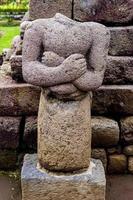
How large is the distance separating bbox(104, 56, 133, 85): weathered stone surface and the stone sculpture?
82 centimetres

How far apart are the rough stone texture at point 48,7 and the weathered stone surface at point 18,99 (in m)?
0.73

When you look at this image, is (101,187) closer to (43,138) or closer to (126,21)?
(43,138)

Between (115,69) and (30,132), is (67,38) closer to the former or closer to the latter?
(115,69)

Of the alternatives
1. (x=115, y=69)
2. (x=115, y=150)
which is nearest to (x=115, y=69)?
(x=115, y=69)

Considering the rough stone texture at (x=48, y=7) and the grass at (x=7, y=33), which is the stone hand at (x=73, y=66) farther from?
the grass at (x=7, y=33)

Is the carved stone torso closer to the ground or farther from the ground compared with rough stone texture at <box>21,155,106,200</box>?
farther from the ground

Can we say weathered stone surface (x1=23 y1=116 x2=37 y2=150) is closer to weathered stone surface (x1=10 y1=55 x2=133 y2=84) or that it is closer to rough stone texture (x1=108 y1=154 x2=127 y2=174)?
weathered stone surface (x1=10 y1=55 x2=133 y2=84)

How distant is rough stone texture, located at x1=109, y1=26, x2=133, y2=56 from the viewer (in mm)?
4699

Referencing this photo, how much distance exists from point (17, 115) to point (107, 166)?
1045 mm

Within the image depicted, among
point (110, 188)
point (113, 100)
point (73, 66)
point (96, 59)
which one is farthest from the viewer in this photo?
point (113, 100)

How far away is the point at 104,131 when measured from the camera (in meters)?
4.65

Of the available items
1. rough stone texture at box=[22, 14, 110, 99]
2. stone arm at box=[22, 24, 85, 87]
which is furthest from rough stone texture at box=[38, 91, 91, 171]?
stone arm at box=[22, 24, 85, 87]

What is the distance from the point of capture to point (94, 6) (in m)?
4.69

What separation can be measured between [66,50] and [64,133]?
67 cm
